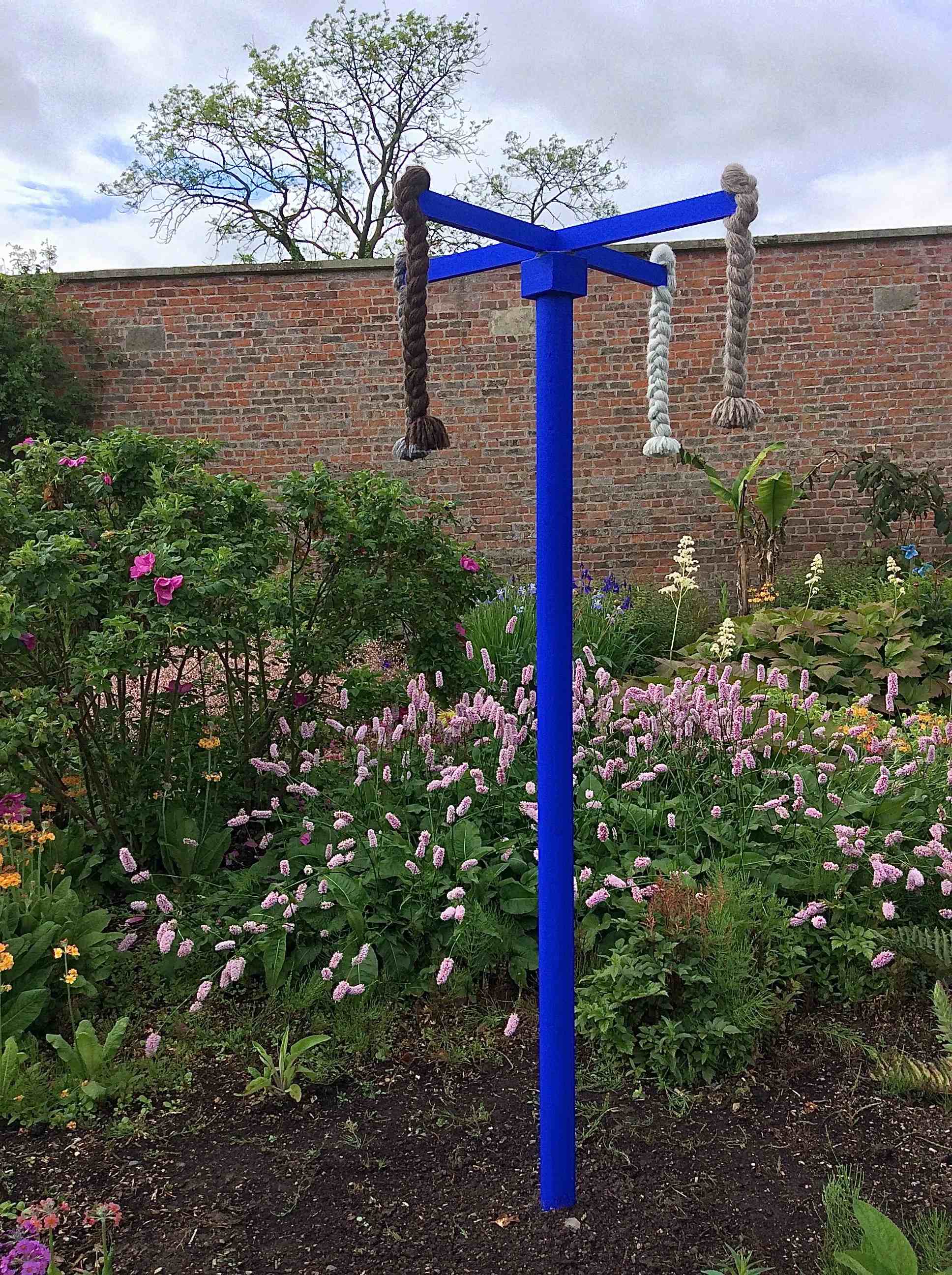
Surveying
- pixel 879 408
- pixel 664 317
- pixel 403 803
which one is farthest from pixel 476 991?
pixel 879 408

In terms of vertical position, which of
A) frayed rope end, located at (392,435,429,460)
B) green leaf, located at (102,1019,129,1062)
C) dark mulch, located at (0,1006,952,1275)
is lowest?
dark mulch, located at (0,1006,952,1275)

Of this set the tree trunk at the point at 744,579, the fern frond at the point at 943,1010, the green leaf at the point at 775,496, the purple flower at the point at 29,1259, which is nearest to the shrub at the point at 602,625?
the tree trunk at the point at 744,579

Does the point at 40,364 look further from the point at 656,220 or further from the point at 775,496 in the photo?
the point at 656,220

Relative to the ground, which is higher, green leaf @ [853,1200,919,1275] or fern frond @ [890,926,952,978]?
green leaf @ [853,1200,919,1275]

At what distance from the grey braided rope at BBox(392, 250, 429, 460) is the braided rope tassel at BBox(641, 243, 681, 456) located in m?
0.46

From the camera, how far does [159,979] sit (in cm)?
308

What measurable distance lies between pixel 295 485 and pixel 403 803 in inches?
49.6

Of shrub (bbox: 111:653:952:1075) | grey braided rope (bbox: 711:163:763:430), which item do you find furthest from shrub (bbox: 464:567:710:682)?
grey braided rope (bbox: 711:163:763:430)

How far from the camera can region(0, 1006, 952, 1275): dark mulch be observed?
2.05 metres

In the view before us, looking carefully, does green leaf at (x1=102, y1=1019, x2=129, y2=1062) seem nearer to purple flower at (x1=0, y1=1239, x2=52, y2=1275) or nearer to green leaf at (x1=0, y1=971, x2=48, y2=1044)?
green leaf at (x1=0, y1=971, x2=48, y2=1044)

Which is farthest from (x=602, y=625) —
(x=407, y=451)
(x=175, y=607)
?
(x=407, y=451)

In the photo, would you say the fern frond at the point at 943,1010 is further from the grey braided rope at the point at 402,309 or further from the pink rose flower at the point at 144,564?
the pink rose flower at the point at 144,564

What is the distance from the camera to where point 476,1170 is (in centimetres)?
228

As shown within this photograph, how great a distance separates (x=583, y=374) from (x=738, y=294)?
315 inches
